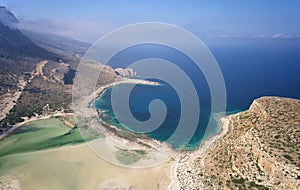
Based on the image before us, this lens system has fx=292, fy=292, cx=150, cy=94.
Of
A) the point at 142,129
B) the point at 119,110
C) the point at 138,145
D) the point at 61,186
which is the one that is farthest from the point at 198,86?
the point at 61,186

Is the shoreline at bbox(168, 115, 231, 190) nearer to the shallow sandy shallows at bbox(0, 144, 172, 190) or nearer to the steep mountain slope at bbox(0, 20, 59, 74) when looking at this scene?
the shallow sandy shallows at bbox(0, 144, 172, 190)

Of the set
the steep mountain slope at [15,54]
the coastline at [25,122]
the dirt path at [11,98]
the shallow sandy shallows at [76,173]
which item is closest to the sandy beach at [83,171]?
the shallow sandy shallows at [76,173]

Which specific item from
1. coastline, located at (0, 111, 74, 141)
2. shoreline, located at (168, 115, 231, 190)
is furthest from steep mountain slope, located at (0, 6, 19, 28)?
shoreline, located at (168, 115, 231, 190)

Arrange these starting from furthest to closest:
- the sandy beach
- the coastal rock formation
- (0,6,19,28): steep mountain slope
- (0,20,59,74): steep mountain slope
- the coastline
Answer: (0,6,19,28): steep mountain slope < (0,20,59,74): steep mountain slope < the coastline < the sandy beach < the coastal rock formation

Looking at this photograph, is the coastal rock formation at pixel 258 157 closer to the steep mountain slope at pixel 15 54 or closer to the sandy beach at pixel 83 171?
the sandy beach at pixel 83 171

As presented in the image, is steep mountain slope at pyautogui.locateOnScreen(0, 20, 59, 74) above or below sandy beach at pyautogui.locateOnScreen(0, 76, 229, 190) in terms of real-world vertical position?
above

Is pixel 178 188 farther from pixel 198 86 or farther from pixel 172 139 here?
pixel 198 86
